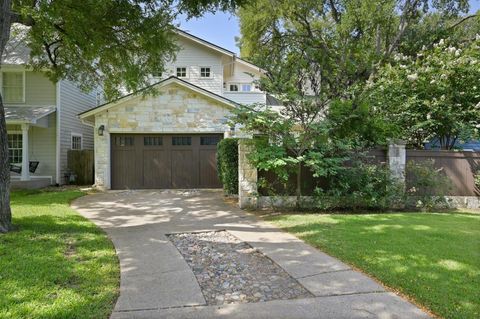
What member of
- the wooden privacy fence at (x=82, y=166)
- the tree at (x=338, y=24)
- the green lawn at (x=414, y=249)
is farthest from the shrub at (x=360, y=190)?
the wooden privacy fence at (x=82, y=166)

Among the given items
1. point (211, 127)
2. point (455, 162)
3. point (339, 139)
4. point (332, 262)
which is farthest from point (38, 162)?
point (455, 162)

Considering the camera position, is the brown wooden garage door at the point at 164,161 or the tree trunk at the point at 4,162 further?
the brown wooden garage door at the point at 164,161

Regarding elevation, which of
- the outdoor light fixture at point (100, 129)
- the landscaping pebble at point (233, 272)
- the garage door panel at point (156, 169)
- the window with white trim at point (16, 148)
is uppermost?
the outdoor light fixture at point (100, 129)

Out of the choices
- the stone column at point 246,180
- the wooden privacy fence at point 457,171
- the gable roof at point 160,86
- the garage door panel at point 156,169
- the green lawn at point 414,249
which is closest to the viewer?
the green lawn at point 414,249

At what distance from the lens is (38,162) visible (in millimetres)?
15148

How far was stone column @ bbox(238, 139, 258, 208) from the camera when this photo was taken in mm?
9359

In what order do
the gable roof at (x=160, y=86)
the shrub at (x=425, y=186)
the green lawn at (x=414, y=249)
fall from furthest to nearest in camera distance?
1. the gable roof at (x=160, y=86)
2. the shrub at (x=425, y=186)
3. the green lawn at (x=414, y=249)

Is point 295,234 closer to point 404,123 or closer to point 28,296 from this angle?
point 28,296

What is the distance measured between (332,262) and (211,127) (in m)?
10.0

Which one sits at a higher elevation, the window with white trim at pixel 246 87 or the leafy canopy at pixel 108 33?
the window with white trim at pixel 246 87

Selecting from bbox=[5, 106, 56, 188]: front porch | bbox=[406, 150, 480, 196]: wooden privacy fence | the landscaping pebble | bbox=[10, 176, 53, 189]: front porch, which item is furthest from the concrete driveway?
bbox=[5, 106, 56, 188]: front porch

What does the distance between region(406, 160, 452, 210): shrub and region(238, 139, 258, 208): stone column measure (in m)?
4.35

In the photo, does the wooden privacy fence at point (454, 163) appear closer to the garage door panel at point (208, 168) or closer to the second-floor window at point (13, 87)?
the garage door panel at point (208, 168)

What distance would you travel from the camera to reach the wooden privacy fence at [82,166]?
51.6 feet
